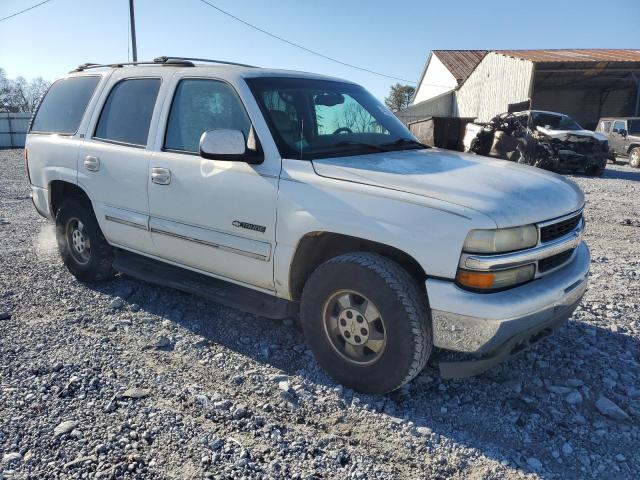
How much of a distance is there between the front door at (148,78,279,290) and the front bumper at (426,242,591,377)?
117 cm

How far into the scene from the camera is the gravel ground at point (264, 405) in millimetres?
2527

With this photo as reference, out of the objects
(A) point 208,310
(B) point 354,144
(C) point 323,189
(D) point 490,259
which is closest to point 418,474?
(D) point 490,259

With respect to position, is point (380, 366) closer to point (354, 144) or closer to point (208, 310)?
point (354, 144)

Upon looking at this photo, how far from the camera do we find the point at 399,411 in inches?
118

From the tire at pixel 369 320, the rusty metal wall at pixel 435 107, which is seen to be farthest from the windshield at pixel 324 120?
the rusty metal wall at pixel 435 107

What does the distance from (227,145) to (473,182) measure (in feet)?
4.88

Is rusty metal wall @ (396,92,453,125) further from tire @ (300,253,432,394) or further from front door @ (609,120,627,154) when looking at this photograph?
tire @ (300,253,432,394)

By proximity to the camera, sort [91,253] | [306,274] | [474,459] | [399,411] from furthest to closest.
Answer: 1. [91,253]
2. [306,274]
3. [399,411]
4. [474,459]

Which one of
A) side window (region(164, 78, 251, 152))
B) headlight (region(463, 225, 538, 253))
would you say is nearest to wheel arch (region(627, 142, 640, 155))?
headlight (region(463, 225, 538, 253))

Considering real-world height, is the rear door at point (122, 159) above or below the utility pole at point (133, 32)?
below

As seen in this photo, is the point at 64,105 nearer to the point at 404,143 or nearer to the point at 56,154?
the point at 56,154

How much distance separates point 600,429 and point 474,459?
0.80 m

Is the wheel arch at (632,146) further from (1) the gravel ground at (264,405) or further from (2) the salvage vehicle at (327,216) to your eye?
(2) the salvage vehicle at (327,216)

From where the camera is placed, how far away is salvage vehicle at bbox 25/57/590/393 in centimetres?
268
